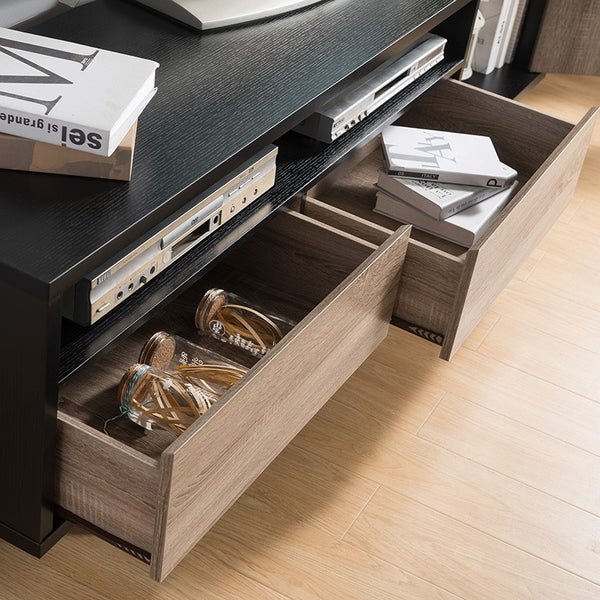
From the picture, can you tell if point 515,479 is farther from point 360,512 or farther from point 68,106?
point 68,106

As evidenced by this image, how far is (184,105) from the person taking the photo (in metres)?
1.24

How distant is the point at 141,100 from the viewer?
1.08m

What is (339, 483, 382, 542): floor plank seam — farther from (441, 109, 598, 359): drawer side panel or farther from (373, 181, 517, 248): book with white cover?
(373, 181, 517, 248): book with white cover

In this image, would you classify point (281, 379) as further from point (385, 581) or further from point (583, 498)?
point (583, 498)

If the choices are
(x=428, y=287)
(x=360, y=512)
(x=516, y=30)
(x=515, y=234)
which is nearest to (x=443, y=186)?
(x=515, y=234)

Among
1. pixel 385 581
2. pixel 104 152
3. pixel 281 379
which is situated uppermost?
pixel 104 152

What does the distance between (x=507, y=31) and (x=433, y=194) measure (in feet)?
3.60

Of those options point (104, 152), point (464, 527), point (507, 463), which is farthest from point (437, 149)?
point (104, 152)

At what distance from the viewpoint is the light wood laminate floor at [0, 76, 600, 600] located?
3.98 feet

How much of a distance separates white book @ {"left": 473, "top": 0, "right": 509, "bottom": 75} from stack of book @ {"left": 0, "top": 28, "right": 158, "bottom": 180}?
4.83 ft

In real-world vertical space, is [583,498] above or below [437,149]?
below

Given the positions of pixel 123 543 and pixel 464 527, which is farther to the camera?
pixel 464 527

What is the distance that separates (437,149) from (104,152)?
0.76 metres

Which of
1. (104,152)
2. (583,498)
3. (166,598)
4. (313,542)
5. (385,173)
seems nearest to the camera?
(104,152)
